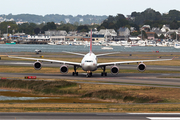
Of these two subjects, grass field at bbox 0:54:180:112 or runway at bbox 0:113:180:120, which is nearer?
runway at bbox 0:113:180:120

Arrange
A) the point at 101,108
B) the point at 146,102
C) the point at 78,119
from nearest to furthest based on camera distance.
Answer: the point at 78,119, the point at 101,108, the point at 146,102

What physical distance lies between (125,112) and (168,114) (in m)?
4.08

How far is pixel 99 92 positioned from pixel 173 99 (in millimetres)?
9794

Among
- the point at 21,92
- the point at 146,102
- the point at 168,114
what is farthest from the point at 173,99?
the point at 21,92

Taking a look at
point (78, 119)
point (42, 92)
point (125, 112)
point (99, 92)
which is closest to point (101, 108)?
point (125, 112)

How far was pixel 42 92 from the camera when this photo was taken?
4772 centimetres

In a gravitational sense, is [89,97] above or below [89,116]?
below

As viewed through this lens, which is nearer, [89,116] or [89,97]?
[89,116]

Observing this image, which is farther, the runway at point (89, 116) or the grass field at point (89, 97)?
the grass field at point (89, 97)

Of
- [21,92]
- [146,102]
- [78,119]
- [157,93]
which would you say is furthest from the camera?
[21,92]

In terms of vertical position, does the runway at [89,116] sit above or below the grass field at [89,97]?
above

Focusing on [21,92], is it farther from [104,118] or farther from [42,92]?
[104,118]

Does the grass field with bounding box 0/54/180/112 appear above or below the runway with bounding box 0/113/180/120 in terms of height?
below

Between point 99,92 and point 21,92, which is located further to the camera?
point 21,92
